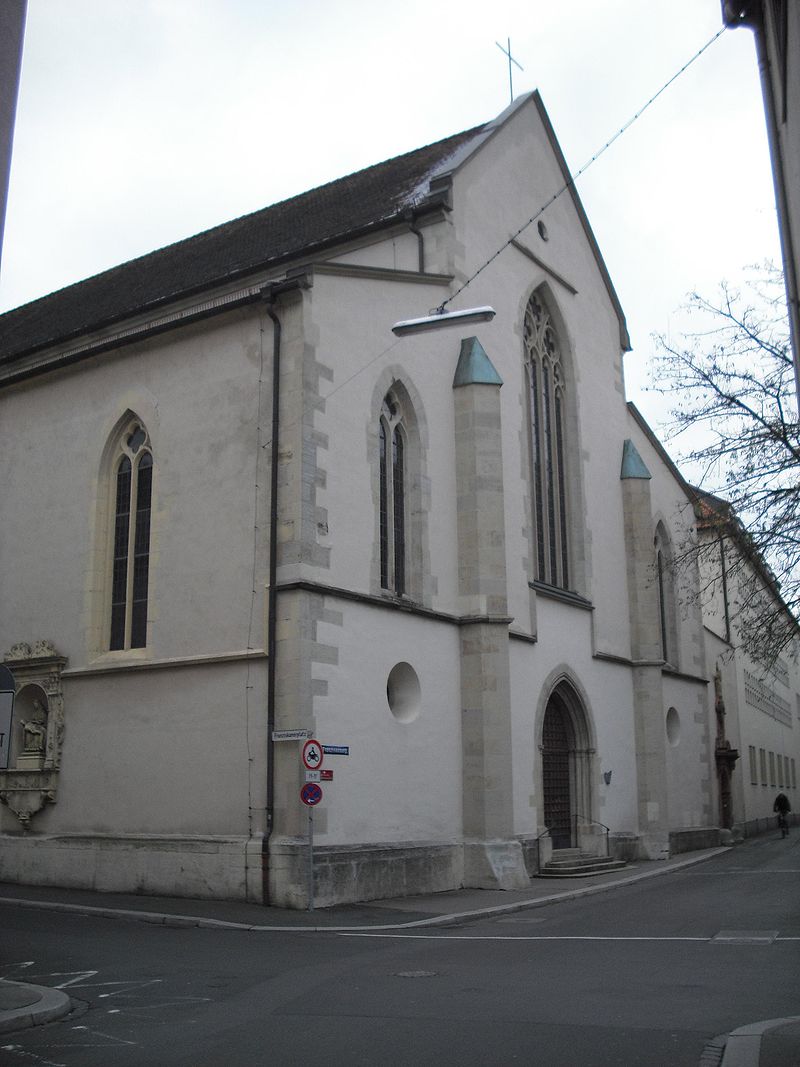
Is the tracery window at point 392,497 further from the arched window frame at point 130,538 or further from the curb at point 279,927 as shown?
the curb at point 279,927

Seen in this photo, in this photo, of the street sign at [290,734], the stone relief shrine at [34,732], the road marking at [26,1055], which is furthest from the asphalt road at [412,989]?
the stone relief shrine at [34,732]

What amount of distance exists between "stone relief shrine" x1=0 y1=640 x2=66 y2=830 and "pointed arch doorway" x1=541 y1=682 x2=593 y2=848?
31.7 feet

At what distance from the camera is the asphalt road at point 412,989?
7.23m

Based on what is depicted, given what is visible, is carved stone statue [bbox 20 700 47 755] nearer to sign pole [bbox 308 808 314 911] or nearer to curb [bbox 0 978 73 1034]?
sign pole [bbox 308 808 314 911]

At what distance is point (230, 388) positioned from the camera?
1900 centimetres

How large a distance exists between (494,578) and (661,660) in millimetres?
8877

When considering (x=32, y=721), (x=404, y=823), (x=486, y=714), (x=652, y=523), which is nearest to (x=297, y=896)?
(x=404, y=823)

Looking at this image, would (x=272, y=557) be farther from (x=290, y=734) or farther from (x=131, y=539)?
(x=131, y=539)

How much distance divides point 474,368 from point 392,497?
330 centimetres

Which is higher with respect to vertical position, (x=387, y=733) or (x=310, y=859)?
(x=387, y=733)

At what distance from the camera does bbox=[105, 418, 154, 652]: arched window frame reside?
1978 centimetres

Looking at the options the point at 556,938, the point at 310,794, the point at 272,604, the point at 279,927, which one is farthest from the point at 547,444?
the point at 556,938

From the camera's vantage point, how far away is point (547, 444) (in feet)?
85.4

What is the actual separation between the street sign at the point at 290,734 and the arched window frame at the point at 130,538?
3.94 metres
